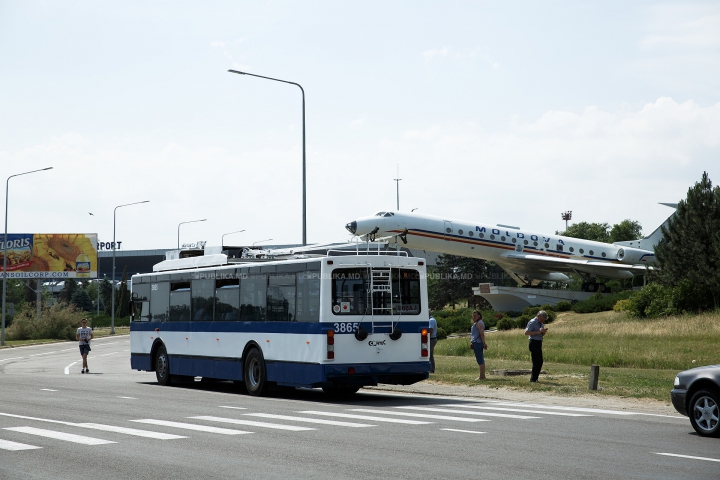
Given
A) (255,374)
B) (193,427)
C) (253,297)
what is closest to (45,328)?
(255,374)

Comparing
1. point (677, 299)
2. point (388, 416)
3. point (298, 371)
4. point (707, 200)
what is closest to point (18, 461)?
point (388, 416)

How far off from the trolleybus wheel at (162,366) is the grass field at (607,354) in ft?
22.7

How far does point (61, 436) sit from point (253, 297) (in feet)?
26.0

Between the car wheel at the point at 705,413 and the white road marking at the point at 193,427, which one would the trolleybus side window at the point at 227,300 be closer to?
the white road marking at the point at 193,427

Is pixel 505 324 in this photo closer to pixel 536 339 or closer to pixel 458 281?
pixel 536 339

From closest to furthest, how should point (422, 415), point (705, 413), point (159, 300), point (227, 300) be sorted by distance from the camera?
1. point (705, 413)
2. point (422, 415)
3. point (227, 300)
4. point (159, 300)

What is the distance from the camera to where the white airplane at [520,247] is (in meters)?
49.2

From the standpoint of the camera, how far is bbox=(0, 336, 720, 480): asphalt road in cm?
898

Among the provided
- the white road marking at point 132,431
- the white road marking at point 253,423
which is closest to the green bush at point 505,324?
the white road marking at point 253,423

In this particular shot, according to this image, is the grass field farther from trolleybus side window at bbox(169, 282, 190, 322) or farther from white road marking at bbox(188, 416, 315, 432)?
white road marking at bbox(188, 416, 315, 432)

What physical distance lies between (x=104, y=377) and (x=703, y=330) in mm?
25109

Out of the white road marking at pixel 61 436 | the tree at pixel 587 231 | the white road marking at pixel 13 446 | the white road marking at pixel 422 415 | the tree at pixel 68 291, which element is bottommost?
the white road marking at pixel 422 415

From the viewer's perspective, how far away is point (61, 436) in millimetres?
11781

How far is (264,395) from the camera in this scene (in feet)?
62.4
